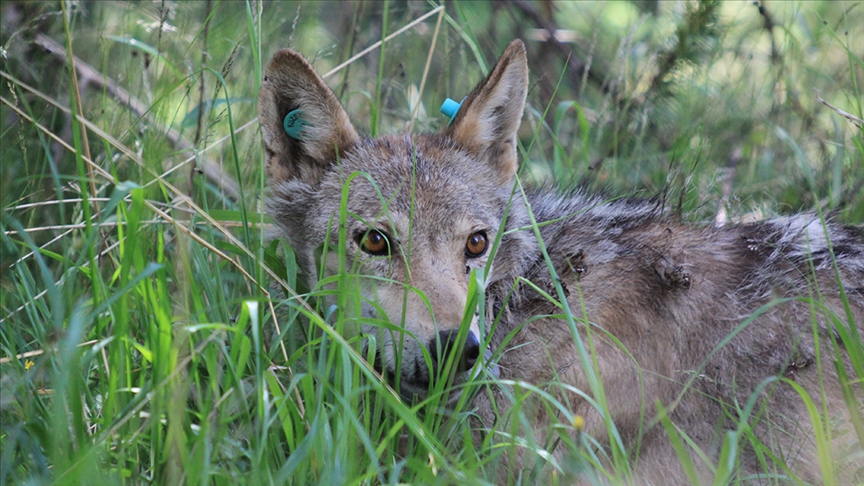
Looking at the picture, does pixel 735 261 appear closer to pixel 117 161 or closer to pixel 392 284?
pixel 392 284

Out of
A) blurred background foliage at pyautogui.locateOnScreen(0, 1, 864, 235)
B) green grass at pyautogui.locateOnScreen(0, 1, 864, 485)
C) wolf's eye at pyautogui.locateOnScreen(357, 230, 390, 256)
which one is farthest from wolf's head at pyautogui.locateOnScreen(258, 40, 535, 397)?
blurred background foliage at pyautogui.locateOnScreen(0, 1, 864, 235)

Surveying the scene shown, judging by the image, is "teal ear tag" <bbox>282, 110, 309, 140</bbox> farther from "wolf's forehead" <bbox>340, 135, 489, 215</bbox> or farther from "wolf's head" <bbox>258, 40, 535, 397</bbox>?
"wolf's forehead" <bbox>340, 135, 489, 215</bbox>

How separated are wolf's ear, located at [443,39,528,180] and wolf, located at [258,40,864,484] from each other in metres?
0.01

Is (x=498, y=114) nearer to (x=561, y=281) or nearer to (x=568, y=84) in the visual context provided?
(x=561, y=281)

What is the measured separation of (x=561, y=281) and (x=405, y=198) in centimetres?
82

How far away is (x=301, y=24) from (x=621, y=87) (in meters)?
2.94

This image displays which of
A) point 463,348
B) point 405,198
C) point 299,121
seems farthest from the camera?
point 299,121

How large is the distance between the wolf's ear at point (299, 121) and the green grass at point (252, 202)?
14 centimetres

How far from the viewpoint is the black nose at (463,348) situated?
266 cm

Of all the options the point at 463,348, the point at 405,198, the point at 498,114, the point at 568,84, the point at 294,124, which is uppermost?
the point at 568,84

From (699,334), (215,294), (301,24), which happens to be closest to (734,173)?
(699,334)

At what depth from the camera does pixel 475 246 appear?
3334mm

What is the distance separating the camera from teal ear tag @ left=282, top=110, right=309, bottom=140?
3.47 metres

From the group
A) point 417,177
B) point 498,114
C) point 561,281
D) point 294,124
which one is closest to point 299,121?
point 294,124
